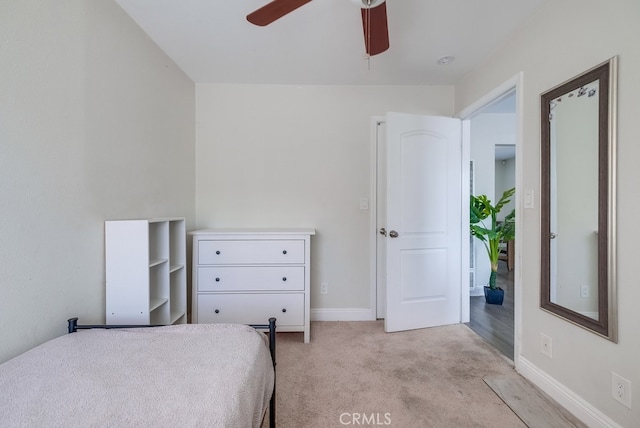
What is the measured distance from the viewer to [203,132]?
2730mm

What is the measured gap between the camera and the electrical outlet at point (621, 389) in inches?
48.4

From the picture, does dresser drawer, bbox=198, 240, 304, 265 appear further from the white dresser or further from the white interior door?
the white interior door

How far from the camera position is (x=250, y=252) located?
2.30m

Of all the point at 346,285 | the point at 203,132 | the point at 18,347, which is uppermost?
the point at 203,132

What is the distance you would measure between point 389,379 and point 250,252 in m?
1.43

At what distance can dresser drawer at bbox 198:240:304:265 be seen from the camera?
2.29 meters

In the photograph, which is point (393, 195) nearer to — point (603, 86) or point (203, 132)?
point (603, 86)

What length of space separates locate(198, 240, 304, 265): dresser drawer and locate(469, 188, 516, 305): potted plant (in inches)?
94.6

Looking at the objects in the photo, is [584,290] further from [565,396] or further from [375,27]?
[375,27]

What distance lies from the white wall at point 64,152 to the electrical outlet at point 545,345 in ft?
8.97

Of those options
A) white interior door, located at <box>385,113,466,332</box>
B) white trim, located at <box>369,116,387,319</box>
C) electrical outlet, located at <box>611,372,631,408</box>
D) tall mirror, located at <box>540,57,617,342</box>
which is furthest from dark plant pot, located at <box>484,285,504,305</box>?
electrical outlet, located at <box>611,372,631,408</box>

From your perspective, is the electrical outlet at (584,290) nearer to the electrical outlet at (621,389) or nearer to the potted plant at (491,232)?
the electrical outlet at (621,389)

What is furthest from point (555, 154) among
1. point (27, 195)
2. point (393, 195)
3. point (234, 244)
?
point (27, 195)

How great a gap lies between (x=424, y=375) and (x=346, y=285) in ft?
3.64
